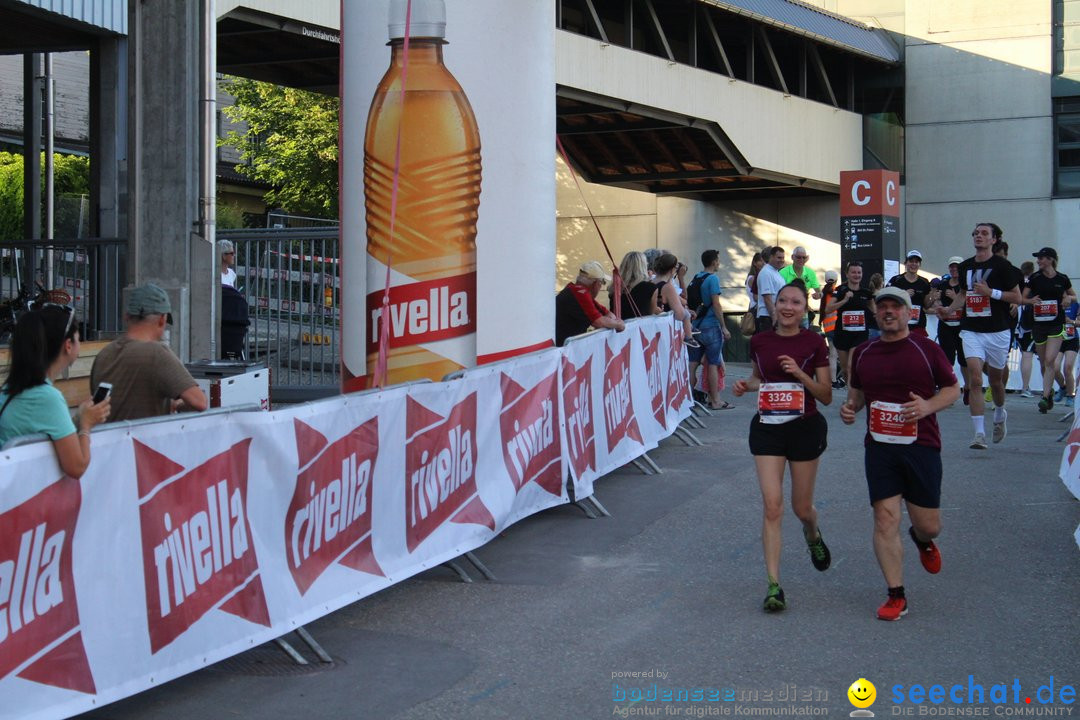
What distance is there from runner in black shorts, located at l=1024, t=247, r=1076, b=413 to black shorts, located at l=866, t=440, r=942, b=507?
10270mm

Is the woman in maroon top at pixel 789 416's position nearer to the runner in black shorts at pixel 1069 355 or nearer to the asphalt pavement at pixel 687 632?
the asphalt pavement at pixel 687 632

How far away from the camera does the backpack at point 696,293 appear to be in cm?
1678

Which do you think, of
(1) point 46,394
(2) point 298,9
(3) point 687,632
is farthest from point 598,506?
(2) point 298,9

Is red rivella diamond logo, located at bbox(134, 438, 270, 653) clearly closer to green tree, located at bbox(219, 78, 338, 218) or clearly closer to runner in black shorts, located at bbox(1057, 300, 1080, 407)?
runner in black shorts, located at bbox(1057, 300, 1080, 407)

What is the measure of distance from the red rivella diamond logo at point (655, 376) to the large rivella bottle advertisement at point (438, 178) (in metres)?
2.56

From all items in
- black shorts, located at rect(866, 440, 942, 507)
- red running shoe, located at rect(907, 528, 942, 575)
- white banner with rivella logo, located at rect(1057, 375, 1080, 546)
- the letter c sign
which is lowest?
red running shoe, located at rect(907, 528, 942, 575)

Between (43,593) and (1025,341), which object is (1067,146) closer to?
(1025,341)

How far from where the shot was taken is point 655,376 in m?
13.0

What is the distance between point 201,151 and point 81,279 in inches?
113

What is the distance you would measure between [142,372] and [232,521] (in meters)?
1.24

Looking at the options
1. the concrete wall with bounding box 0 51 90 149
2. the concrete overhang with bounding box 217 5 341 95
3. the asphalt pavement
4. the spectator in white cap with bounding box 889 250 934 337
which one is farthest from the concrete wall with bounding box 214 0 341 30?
the concrete wall with bounding box 0 51 90 149

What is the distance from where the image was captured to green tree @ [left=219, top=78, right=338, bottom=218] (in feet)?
131

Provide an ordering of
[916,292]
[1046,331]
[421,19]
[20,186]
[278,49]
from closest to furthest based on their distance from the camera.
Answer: [421,19], [1046,331], [916,292], [278,49], [20,186]

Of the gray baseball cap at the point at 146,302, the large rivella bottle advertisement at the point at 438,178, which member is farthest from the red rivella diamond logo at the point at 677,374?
the gray baseball cap at the point at 146,302
